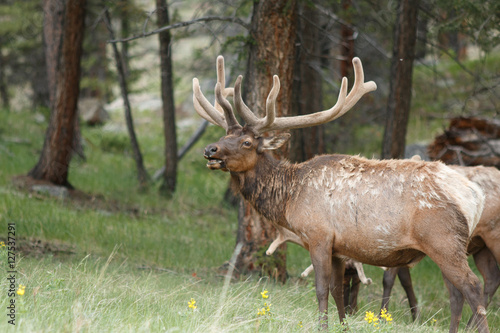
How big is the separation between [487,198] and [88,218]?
6450mm


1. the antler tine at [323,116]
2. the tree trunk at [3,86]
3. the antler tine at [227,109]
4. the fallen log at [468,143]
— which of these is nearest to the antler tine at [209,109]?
the antler tine at [227,109]

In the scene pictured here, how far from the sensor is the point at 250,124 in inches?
250

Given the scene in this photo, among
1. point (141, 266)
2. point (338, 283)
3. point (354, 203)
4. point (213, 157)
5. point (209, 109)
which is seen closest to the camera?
point (354, 203)

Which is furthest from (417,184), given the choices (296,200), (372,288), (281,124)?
(372,288)

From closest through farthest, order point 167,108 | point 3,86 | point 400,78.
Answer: point 400,78, point 167,108, point 3,86

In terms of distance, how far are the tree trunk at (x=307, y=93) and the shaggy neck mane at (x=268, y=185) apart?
384cm

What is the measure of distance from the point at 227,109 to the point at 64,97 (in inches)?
265

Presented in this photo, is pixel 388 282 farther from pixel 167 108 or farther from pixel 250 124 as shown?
pixel 167 108

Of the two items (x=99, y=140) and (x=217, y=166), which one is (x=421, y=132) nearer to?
(x=99, y=140)

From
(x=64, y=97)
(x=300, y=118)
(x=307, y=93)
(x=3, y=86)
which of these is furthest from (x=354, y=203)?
(x=3, y=86)

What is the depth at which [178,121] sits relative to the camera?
26.0m

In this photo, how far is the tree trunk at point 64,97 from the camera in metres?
11.8

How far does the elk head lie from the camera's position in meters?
6.01

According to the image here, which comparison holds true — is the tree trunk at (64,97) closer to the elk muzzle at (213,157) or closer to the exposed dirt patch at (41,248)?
the exposed dirt patch at (41,248)
